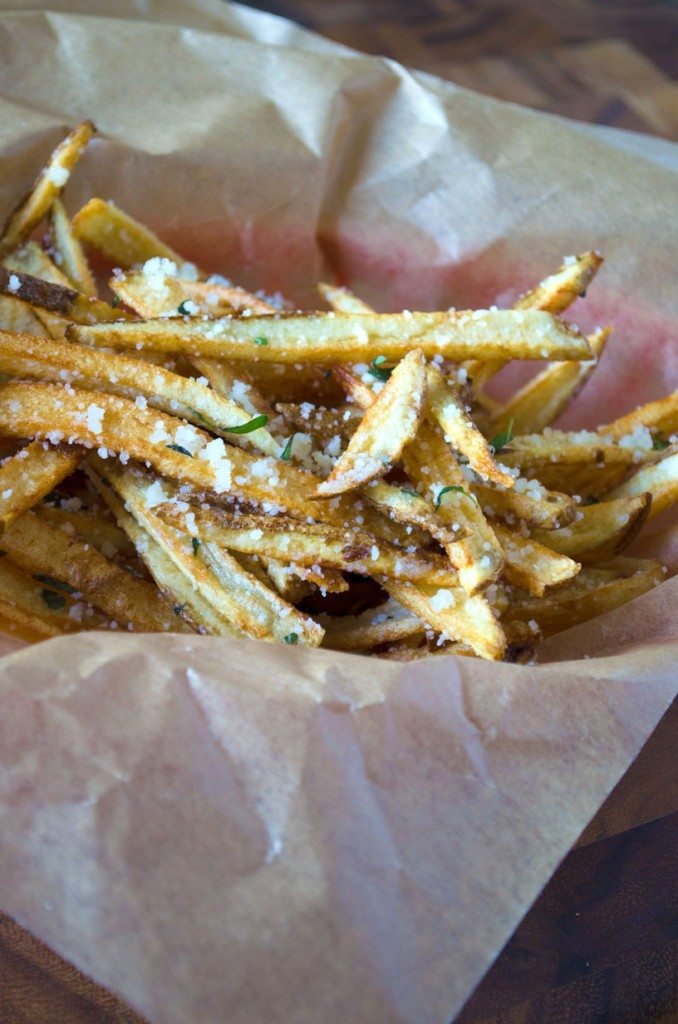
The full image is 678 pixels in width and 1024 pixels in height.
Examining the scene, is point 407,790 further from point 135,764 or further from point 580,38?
point 580,38

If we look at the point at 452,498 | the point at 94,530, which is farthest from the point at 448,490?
the point at 94,530

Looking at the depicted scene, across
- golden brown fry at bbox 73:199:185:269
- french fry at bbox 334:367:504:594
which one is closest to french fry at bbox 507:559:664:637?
french fry at bbox 334:367:504:594

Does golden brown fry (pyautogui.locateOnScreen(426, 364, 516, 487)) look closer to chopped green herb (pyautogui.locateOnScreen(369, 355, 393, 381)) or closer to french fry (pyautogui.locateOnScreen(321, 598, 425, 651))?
chopped green herb (pyautogui.locateOnScreen(369, 355, 393, 381))

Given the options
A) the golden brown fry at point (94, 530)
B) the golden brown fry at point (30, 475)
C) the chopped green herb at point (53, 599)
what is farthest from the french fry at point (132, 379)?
the chopped green herb at point (53, 599)

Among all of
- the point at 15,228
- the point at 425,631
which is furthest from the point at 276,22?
the point at 425,631

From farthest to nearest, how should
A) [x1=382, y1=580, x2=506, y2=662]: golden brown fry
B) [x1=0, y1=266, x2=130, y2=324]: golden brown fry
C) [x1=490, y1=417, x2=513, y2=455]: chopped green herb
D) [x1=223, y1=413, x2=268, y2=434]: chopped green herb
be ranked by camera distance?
1. [x1=490, y1=417, x2=513, y2=455]: chopped green herb
2. [x1=0, y1=266, x2=130, y2=324]: golden brown fry
3. [x1=223, y1=413, x2=268, y2=434]: chopped green herb
4. [x1=382, y1=580, x2=506, y2=662]: golden brown fry

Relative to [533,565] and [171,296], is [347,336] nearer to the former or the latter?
[171,296]
